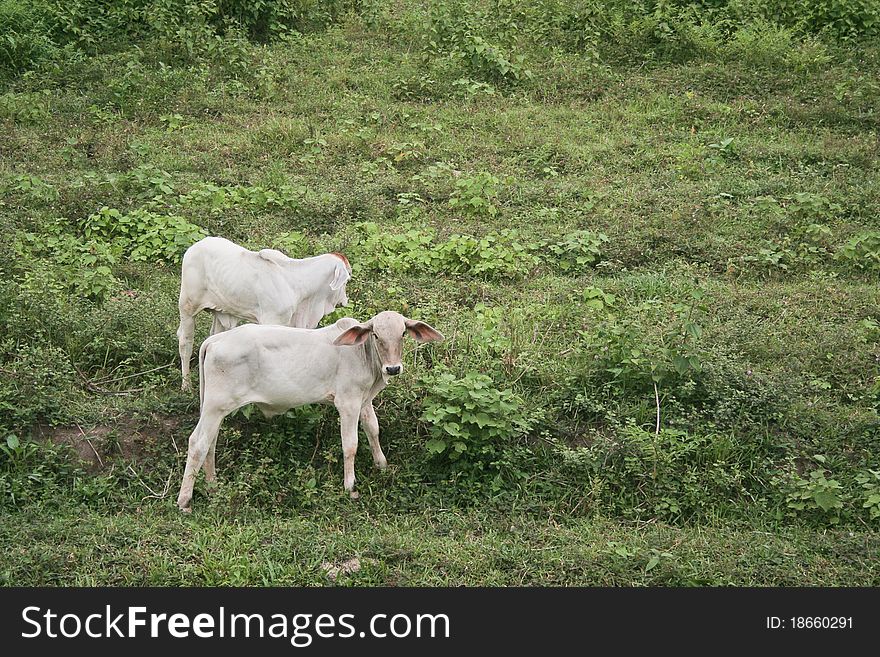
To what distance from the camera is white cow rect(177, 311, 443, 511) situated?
18.4 ft

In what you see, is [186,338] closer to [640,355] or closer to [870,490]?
[640,355]

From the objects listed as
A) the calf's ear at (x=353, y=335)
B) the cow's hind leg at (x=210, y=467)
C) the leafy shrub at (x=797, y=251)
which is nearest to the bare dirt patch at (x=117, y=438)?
the cow's hind leg at (x=210, y=467)

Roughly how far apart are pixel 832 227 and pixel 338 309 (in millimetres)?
4350

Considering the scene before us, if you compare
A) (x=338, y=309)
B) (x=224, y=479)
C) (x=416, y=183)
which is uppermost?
(x=416, y=183)

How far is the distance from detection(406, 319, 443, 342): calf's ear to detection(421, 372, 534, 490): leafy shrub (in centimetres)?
36

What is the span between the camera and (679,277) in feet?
27.1

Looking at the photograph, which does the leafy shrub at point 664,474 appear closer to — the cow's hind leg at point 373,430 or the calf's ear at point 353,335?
the cow's hind leg at point 373,430

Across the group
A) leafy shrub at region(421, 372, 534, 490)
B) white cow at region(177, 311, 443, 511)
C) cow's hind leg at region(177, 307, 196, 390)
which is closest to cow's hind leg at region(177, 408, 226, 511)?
white cow at region(177, 311, 443, 511)

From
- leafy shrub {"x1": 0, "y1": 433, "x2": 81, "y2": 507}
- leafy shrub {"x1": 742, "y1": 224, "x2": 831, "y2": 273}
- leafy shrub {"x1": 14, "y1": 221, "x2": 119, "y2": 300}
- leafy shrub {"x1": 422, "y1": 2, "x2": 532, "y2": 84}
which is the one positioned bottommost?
leafy shrub {"x1": 0, "y1": 433, "x2": 81, "y2": 507}

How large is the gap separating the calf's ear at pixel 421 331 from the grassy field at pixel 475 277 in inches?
15.0

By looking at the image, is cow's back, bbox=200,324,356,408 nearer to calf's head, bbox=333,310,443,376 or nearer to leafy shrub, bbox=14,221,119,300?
calf's head, bbox=333,310,443,376

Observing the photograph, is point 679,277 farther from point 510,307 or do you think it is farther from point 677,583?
point 677,583

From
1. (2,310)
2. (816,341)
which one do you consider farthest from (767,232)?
(2,310)

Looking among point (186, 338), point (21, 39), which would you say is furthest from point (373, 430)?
point (21, 39)
